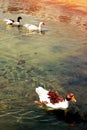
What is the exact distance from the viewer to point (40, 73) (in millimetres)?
15672

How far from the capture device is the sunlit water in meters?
11.4

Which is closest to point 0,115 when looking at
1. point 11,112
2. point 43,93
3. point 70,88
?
point 11,112

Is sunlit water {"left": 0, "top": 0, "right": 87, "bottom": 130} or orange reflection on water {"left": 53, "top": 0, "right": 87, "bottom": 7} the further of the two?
orange reflection on water {"left": 53, "top": 0, "right": 87, "bottom": 7}

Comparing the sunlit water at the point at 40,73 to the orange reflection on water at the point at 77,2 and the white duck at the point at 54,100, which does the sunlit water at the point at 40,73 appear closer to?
the white duck at the point at 54,100

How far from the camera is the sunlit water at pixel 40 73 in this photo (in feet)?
37.3

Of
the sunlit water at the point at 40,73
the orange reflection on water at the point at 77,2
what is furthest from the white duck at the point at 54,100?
Result: the orange reflection on water at the point at 77,2

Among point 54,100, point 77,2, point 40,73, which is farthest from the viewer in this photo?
point 77,2

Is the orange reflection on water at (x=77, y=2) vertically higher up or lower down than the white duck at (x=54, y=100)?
higher up

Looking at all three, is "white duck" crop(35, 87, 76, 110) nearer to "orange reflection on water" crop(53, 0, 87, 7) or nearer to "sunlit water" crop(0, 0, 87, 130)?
"sunlit water" crop(0, 0, 87, 130)

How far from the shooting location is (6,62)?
16.9 meters

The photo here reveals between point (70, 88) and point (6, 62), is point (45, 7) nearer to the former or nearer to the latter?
point (6, 62)

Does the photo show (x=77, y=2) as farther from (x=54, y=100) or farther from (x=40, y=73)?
(x=54, y=100)

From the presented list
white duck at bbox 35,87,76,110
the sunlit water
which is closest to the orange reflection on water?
the sunlit water

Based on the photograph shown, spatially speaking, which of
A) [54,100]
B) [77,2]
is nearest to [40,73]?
[54,100]
